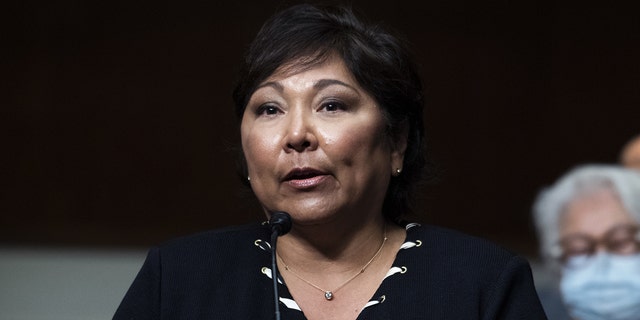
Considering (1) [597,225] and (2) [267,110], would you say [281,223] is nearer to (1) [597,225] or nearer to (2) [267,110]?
(2) [267,110]

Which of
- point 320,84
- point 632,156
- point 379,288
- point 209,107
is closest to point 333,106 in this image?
point 320,84

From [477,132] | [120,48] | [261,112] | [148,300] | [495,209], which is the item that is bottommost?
[148,300]

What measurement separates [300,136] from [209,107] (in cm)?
370

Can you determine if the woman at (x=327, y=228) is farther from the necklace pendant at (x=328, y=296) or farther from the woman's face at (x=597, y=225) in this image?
the woman's face at (x=597, y=225)

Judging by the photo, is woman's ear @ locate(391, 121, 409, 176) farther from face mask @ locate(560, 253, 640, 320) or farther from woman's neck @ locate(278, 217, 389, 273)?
face mask @ locate(560, 253, 640, 320)

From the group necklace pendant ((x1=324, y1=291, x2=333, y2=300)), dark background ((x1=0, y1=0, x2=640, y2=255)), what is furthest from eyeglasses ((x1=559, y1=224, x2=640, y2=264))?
dark background ((x1=0, y1=0, x2=640, y2=255))

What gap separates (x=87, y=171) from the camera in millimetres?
6012

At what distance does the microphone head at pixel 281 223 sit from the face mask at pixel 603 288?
185 centimetres

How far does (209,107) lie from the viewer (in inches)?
240

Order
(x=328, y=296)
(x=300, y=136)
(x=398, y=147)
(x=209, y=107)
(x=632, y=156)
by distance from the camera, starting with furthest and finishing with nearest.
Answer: (x=209, y=107) < (x=632, y=156) < (x=398, y=147) < (x=328, y=296) < (x=300, y=136)

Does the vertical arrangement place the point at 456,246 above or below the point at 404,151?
below

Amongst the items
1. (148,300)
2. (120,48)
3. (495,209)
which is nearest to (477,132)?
(495,209)

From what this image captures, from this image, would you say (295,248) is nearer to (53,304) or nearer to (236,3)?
(53,304)

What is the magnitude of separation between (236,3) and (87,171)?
1184mm
